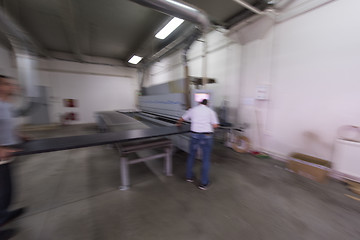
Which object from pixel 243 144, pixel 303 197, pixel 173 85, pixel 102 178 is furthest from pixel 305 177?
pixel 102 178

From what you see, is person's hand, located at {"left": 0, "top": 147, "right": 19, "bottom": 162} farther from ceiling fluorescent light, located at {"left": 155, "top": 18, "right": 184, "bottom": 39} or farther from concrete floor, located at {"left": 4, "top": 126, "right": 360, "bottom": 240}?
ceiling fluorescent light, located at {"left": 155, "top": 18, "right": 184, "bottom": 39}

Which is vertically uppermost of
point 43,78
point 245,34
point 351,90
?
point 245,34

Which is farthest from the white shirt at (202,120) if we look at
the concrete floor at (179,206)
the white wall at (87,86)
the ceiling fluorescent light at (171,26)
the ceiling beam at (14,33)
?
the white wall at (87,86)

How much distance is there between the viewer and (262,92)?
3363 millimetres

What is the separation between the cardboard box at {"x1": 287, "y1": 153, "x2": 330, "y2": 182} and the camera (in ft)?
7.55

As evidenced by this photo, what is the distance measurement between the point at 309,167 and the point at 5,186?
4.16m

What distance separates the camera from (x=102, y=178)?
2426 millimetres

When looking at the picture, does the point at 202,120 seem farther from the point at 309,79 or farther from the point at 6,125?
the point at 309,79

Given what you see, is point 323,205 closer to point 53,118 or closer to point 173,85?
point 173,85

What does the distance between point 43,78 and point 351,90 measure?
10.4 meters

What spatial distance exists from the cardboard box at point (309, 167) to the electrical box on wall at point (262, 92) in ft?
4.61

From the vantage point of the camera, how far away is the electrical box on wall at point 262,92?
3316 millimetres

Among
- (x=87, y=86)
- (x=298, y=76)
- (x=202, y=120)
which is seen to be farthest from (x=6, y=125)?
(x=87, y=86)

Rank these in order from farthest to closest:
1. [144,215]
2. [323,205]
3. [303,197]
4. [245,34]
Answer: [245,34] → [303,197] → [323,205] → [144,215]
